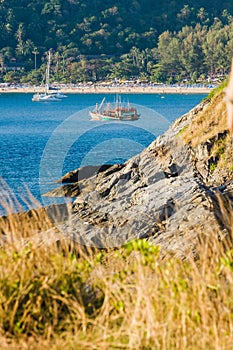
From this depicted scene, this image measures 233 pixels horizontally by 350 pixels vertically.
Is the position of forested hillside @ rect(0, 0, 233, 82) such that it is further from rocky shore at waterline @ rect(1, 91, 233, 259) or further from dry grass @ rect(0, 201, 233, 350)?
dry grass @ rect(0, 201, 233, 350)

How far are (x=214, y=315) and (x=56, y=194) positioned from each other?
24.4m

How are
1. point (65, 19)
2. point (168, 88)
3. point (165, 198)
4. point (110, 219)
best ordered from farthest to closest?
point (65, 19)
point (168, 88)
point (110, 219)
point (165, 198)

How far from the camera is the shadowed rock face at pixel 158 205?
10.3 metres

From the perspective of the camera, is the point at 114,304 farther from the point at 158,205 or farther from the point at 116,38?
the point at 116,38

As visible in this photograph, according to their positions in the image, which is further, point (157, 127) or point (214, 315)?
point (157, 127)

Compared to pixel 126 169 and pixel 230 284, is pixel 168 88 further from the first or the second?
pixel 230 284

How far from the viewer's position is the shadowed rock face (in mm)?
10328

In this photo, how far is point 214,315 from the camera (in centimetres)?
410

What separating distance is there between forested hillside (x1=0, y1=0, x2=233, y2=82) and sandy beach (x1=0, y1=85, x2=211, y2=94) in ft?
15.1

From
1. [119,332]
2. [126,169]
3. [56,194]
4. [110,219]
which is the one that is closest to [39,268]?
[119,332]

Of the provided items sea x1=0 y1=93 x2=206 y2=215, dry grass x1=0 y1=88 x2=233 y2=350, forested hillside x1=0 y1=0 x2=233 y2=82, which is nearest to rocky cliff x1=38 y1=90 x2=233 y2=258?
dry grass x1=0 y1=88 x2=233 y2=350

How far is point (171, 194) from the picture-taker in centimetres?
1241

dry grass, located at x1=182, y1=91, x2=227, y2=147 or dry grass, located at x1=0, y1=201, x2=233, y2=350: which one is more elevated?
dry grass, located at x1=0, y1=201, x2=233, y2=350

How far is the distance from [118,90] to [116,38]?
91.2ft
